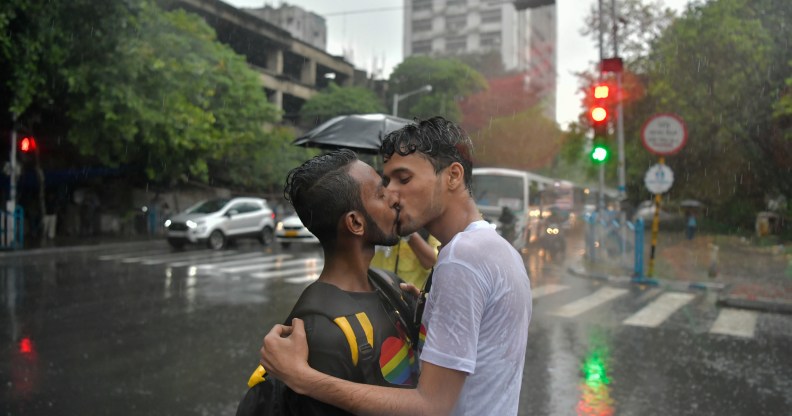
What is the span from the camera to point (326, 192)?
6.18 ft

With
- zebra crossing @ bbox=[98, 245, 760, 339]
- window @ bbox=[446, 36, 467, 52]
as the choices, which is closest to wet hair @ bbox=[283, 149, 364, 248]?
zebra crossing @ bbox=[98, 245, 760, 339]

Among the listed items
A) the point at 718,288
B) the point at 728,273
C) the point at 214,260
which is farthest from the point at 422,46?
the point at 718,288

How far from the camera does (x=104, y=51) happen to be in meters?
17.9

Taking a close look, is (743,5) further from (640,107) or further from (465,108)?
(465,108)

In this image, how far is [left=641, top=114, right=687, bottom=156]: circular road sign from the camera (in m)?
12.1

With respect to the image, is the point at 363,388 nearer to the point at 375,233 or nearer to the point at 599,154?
the point at 375,233

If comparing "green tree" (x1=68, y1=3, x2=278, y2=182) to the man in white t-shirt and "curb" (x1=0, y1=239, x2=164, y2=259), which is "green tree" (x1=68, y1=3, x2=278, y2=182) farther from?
the man in white t-shirt

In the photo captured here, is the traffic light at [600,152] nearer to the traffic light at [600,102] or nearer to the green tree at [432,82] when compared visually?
the traffic light at [600,102]

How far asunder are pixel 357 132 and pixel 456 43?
95.7m

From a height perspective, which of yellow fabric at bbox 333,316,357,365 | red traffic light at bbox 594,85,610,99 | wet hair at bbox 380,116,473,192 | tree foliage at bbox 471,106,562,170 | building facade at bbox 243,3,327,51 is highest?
building facade at bbox 243,3,327,51

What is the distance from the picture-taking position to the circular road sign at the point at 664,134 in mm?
12141

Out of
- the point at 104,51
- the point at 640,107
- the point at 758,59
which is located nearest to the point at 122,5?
the point at 104,51

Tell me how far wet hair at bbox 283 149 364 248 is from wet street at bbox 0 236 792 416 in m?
3.73

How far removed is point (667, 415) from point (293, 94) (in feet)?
141
